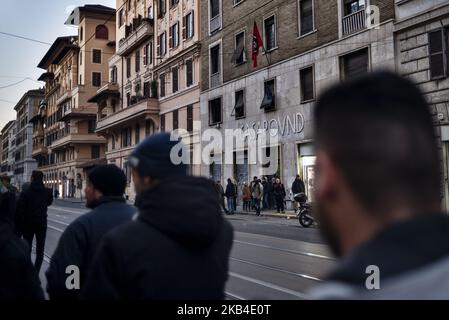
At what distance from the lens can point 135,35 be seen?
3894 centimetres

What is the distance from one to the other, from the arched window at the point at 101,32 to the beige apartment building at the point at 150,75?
1036cm

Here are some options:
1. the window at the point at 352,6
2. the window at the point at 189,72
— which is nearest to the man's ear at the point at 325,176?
the window at the point at 352,6

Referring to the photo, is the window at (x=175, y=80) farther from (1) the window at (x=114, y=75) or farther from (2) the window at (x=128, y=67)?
(1) the window at (x=114, y=75)

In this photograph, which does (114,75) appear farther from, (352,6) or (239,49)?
(352,6)

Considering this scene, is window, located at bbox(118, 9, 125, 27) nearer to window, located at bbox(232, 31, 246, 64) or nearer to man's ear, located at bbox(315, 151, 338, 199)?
window, located at bbox(232, 31, 246, 64)

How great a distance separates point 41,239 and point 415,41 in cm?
1392

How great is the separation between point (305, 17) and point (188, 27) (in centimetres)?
1227

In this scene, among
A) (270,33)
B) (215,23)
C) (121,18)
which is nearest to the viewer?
(270,33)

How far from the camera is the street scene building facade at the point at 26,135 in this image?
3575 inches

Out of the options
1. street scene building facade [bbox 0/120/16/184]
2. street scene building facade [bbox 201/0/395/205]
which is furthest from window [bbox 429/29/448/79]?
street scene building facade [bbox 0/120/16/184]

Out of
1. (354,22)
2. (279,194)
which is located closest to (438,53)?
(354,22)

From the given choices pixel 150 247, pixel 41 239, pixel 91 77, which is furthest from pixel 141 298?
pixel 91 77

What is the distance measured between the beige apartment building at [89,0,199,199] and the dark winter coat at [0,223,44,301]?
27242mm

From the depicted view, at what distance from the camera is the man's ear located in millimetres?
1120
